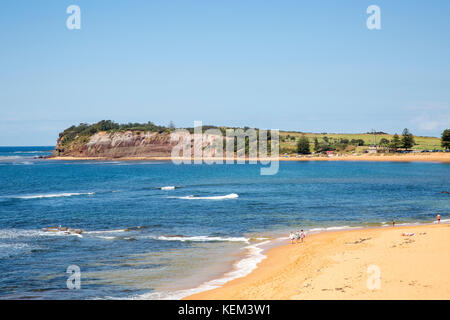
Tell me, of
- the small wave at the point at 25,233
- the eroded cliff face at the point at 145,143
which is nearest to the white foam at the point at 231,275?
the small wave at the point at 25,233

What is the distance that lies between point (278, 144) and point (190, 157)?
42.0 metres

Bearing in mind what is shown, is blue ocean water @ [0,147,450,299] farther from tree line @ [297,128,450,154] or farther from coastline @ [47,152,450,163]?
tree line @ [297,128,450,154]

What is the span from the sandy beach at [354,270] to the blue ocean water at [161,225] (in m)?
2.21

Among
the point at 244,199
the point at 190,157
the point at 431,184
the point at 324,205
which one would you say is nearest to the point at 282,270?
the point at 324,205

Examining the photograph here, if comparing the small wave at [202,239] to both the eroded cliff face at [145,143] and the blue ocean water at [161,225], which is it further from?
the eroded cliff face at [145,143]

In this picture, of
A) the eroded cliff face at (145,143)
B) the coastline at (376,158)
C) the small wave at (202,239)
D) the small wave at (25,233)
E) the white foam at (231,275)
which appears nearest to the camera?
the white foam at (231,275)

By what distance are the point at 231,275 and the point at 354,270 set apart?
624 centimetres

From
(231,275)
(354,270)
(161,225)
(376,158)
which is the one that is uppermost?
(376,158)

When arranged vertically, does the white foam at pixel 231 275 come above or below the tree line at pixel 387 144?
below

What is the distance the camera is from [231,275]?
22.5 m

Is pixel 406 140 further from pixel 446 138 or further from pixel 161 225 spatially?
pixel 161 225

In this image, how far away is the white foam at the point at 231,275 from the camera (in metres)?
19.0

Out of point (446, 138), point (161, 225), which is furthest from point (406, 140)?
point (161, 225)

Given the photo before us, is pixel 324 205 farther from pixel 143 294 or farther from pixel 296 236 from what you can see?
pixel 143 294
